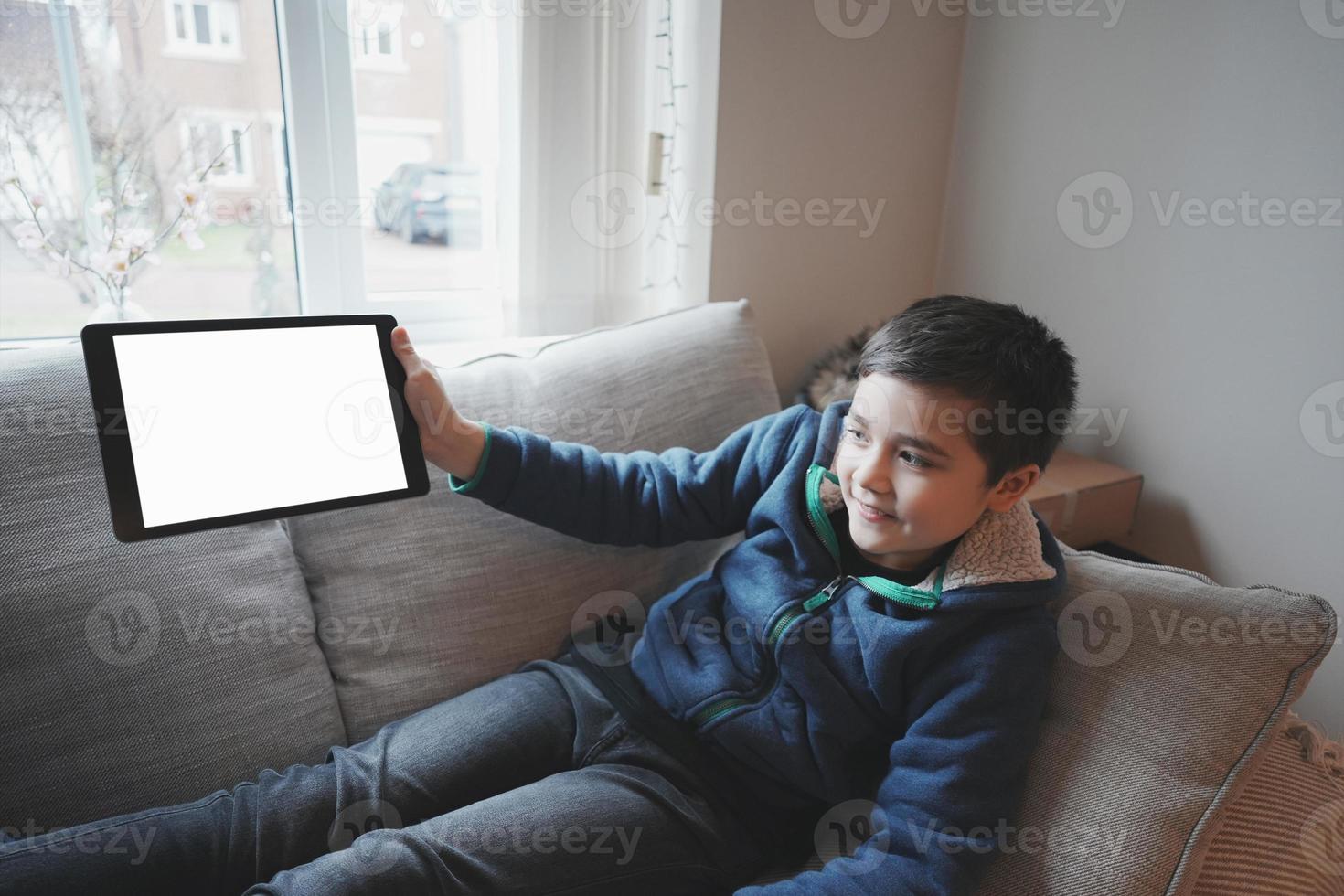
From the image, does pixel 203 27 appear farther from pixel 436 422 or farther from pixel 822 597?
pixel 822 597

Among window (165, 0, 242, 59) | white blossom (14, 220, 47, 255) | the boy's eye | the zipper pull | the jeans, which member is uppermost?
window (165, 0, 242, 59)

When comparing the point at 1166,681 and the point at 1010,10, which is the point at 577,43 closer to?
the point at 1010,10

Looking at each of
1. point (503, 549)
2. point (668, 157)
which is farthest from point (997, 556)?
point (668, 157)

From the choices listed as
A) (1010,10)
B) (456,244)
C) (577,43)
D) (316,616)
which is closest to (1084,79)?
(1010,10)

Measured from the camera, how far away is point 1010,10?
1.76 meters

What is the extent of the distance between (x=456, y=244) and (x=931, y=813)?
125 centimetres

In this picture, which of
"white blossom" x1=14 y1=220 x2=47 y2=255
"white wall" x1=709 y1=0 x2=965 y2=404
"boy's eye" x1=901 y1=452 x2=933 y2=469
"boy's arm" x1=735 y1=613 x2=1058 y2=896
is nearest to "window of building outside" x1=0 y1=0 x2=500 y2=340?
"white blossom" x1=14 y1=220 x2=47 y2=255

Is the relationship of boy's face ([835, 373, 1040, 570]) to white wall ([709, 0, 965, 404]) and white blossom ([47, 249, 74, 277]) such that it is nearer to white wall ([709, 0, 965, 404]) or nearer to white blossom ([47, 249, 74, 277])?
white wall ([709, 0, 965, 404])

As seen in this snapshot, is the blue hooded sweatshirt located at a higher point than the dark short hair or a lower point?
lower

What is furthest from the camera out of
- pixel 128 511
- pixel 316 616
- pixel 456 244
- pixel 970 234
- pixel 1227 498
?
pixel 970 234

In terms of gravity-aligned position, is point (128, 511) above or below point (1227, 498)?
above

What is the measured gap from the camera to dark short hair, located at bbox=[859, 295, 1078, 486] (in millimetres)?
895

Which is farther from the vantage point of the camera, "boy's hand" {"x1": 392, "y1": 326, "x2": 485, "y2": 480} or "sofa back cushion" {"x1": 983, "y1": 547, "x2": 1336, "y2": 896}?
"boy's hand" {"x1": 392, "y1": 326, "x2": 485, "y2": 480}

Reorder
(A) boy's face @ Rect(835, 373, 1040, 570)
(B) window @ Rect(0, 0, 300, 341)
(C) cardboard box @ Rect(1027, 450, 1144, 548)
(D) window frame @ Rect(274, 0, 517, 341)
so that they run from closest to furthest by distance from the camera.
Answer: (A) boy's face @ Rect(835, 373, 1040, 570) → (B) window @ Rect(0, 0, 300, 341) → (D) window frame @ Rect(274, 0, 517, 341) → (C) cardboard box @ Rect(1027, 450, 1144, 548)
